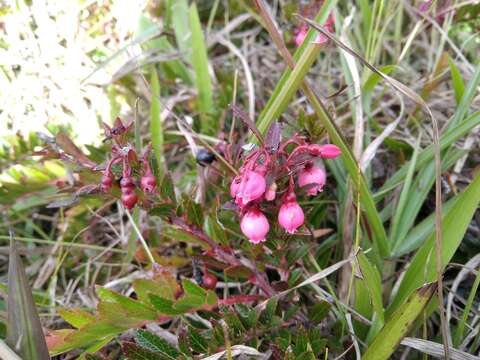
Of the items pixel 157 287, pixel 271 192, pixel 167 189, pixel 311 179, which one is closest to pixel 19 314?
pixel 157 287

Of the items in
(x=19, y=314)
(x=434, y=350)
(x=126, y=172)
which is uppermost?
(x=126, y=172)

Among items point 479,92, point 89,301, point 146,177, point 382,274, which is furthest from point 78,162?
point 479,92

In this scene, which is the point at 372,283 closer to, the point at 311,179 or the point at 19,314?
the point at 311,179

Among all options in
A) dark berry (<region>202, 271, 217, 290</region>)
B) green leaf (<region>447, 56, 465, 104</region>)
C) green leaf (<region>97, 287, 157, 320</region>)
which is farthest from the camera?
green leaf (<region>447, 56, 465, 104</region>)

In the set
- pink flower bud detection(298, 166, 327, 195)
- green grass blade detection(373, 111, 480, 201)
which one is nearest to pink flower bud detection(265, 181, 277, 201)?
pink flower bud detection(298, 166, 327, 195)

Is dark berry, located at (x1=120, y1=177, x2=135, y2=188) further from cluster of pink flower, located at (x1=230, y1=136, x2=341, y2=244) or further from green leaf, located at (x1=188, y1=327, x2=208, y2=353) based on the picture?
green leaf, located at (x1=188, y1=327, x2=208, y2=353)

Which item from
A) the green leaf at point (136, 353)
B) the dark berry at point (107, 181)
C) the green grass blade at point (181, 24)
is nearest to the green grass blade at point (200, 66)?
the green grass blade at point (181, 24)

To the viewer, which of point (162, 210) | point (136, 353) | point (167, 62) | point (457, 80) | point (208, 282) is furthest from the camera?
point (167, 62)
